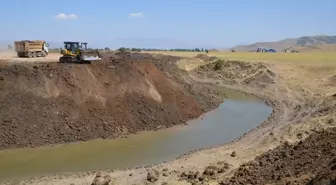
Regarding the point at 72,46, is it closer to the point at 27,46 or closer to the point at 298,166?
the point at 27,46

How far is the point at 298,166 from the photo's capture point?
38.5 ft

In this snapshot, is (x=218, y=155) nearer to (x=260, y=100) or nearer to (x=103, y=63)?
(x=103, y=63)

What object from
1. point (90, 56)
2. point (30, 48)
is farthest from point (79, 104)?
point (30, 48)

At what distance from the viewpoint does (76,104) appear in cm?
2123

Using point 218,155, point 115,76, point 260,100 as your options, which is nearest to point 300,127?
point 218,155

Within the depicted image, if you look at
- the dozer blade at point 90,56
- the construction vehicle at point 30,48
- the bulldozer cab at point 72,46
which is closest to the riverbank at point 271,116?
the dozer blade at point 90,56

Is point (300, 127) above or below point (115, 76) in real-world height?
below

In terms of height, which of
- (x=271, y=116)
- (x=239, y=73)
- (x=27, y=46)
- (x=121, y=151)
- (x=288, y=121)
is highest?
(x=27, y=46)

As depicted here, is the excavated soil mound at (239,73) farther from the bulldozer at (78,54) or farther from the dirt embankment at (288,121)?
the bulldozer at (78,54)

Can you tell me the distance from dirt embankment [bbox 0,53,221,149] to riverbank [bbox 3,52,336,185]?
15.6 ft

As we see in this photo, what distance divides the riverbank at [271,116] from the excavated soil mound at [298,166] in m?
1.22

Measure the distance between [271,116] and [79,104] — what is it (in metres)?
12.9

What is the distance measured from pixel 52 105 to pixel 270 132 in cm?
1142

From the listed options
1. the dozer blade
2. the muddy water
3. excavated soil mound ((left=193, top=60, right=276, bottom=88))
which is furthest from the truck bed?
excavated soil mound ((left=193, top=60, right=276, bottom=88))
